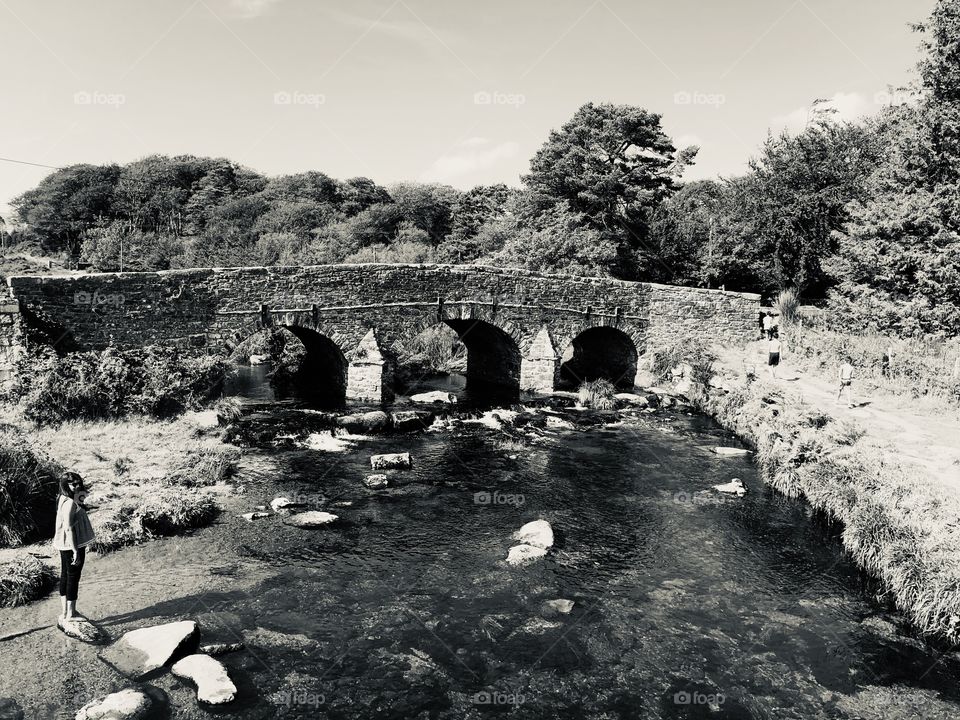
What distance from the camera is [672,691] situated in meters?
8.67

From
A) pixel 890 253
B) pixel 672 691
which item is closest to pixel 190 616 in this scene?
pixel 672 691

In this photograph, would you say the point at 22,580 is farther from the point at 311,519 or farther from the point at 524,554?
the point at 524,554

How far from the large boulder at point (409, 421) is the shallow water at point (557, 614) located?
14.4 ft

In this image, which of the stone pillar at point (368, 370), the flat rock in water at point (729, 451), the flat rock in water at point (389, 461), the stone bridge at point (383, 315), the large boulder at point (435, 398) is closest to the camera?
the flat rock in water at point (389, 461)

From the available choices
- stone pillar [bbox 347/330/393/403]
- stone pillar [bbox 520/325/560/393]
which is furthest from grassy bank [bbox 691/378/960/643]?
stone pillar [bbox 347/330/393/403]

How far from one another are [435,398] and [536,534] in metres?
12.4

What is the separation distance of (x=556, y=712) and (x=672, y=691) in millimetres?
1597

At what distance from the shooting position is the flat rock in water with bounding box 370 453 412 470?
17.0 meters

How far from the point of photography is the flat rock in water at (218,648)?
8867 millimetres

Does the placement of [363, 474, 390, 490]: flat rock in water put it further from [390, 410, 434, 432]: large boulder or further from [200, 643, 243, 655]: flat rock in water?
[200, 643, 243, 655]: flat rock in water

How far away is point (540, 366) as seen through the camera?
27.0 metres
